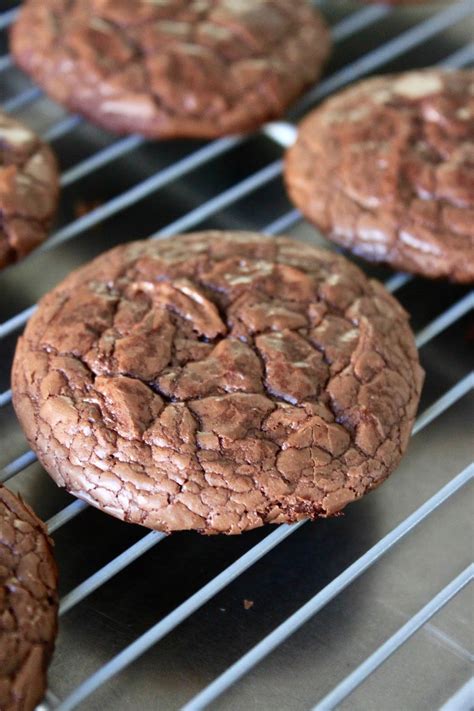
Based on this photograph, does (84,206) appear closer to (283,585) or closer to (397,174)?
(397,174)

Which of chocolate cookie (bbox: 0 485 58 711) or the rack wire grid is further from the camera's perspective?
the rack wire grid

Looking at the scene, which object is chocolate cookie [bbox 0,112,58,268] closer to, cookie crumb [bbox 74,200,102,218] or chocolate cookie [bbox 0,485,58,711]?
cookie crumb [bbox 74,200,102,218]

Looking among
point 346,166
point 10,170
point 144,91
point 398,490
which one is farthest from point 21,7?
point 398,490

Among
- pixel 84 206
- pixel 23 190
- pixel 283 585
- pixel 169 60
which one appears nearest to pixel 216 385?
pixel 283 585

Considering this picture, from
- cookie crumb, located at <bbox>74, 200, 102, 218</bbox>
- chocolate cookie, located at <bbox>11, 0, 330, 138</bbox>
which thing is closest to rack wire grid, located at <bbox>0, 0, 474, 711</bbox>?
cookie crumb, located at <bbox>74, 200, 102, 218</bbox>

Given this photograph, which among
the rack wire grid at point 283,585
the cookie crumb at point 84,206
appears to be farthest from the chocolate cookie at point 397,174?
the cookie crumb at point 84,206

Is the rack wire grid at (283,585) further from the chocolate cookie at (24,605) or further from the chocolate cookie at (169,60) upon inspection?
the chocolate cookie at (169,60)

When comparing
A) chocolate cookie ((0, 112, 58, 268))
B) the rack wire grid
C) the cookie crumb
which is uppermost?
chocolate cookie ((0, 112, 58, 268))
